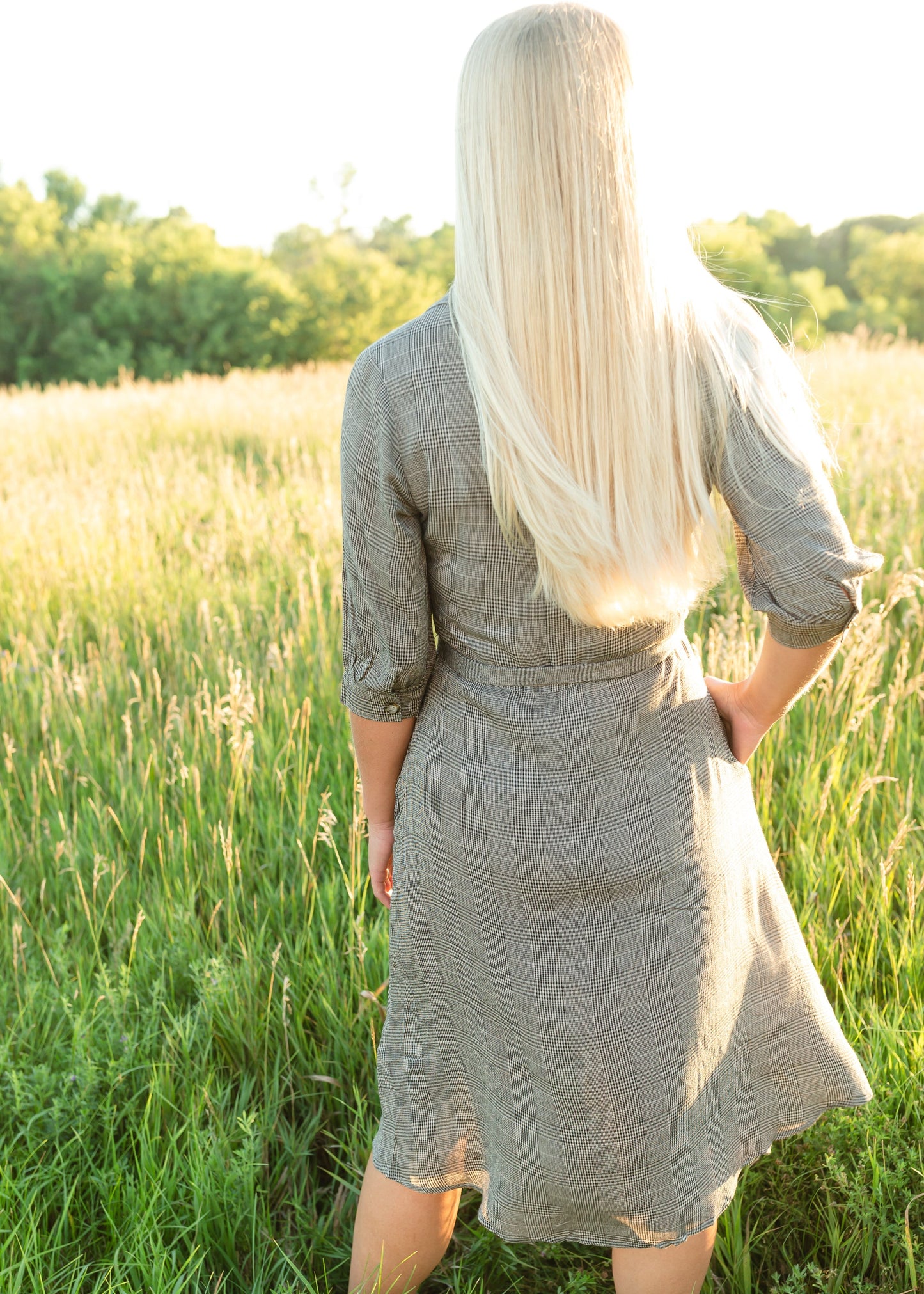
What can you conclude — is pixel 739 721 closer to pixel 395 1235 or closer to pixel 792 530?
pixel 792 530

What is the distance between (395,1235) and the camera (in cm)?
146

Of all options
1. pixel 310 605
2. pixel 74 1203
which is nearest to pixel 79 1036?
pixel 74 1203

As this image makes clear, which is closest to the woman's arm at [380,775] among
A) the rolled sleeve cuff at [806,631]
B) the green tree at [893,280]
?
the rolled sleeve cuff at [806,631]

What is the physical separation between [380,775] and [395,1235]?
732 millimetres

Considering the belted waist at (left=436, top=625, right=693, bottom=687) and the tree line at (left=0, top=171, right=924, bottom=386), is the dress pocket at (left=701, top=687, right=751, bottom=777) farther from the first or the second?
the tree line at (left=0, top=171, right=924, bottom=386)

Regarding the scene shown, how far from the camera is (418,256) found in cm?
4731

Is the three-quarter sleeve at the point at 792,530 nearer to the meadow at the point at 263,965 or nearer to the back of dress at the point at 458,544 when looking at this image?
the back of dress at the point at 458,544

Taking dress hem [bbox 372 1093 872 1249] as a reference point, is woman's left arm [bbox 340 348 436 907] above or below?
above

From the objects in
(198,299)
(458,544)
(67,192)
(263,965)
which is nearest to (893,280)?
(198,299)

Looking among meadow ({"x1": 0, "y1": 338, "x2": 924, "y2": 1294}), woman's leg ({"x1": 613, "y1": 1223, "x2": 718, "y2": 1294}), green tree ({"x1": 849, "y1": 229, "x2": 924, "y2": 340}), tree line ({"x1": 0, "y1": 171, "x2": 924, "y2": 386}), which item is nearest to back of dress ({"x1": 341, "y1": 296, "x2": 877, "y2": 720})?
meadow ({"x1": 0, "y1": 338, "x2": 924, "y2": 1294})

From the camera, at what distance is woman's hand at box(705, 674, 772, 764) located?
1375 mm

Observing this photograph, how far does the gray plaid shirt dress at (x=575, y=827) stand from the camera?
3.84ft

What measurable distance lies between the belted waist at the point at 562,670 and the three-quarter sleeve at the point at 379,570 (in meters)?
0.08

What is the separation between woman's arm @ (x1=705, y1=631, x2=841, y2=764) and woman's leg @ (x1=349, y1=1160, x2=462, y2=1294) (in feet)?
2.80
